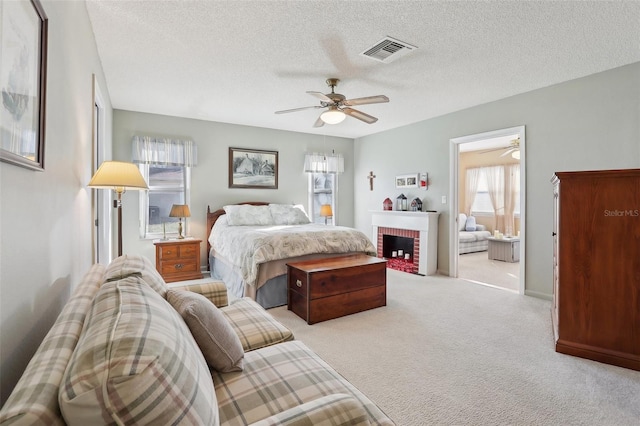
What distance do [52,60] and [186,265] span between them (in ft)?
11.9

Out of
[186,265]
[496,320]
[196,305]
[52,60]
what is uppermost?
[52,60]

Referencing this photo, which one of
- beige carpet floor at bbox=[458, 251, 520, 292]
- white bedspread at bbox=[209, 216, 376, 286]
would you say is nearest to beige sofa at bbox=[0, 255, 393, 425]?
white bedspread at bbox=[209, 216, 376, 286]

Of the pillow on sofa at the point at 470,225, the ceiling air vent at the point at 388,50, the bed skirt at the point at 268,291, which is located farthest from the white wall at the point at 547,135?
the pillow on sofa at the point at 470,225

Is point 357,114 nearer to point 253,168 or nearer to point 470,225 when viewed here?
point 253,168

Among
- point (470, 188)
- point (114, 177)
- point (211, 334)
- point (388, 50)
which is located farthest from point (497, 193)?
point (211, 334)

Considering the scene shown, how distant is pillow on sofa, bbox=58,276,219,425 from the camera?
60cm

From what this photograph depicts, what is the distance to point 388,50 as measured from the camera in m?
2.90

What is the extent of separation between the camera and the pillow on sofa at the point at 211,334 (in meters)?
1.24

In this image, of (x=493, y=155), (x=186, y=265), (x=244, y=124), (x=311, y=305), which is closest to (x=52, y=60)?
(x=311, y=305)

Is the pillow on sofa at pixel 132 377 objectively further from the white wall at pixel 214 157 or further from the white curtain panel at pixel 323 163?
the white curtain panel at pixel 323 163

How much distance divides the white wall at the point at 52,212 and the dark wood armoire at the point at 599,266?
3167 millimetres

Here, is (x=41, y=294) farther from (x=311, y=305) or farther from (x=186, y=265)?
(x=186, y=265)

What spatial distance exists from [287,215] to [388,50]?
3079 mm

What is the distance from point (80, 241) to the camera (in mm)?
2043
